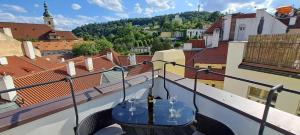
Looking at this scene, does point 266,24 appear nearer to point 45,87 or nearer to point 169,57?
point 169,57

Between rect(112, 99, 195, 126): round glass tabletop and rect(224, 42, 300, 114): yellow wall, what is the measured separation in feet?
12.1

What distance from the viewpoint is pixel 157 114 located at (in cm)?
187

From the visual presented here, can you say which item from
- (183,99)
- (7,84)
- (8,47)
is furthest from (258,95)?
(8,47)

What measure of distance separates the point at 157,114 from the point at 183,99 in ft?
2.74

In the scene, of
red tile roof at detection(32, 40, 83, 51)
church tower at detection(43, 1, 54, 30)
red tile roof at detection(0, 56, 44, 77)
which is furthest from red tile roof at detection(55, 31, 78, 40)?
red tile roof at detection(0, 56, 44, 77)

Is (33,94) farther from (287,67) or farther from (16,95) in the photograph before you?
(287,67)

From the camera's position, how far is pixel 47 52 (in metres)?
37.7

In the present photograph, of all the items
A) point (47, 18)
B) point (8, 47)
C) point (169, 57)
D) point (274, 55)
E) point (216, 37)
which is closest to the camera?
point (169, 57)

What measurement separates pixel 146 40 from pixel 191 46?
41895 millimetres

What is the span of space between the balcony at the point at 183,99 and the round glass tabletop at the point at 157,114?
286 mm

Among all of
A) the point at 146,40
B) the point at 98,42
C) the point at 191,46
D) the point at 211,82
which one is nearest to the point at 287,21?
the point at 191,46

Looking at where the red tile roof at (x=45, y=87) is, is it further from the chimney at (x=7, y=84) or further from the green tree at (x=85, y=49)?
the green tree at (x=85, y=49)

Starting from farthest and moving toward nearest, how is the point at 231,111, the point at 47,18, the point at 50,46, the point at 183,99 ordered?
1. the point at 47,18
2. the point at 50,46
3. the point at 183,99
4. the point at 231,111

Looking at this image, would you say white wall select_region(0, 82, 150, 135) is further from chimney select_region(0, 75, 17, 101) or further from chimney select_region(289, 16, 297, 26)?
chimney select_region(289, 16, 297, 26)
